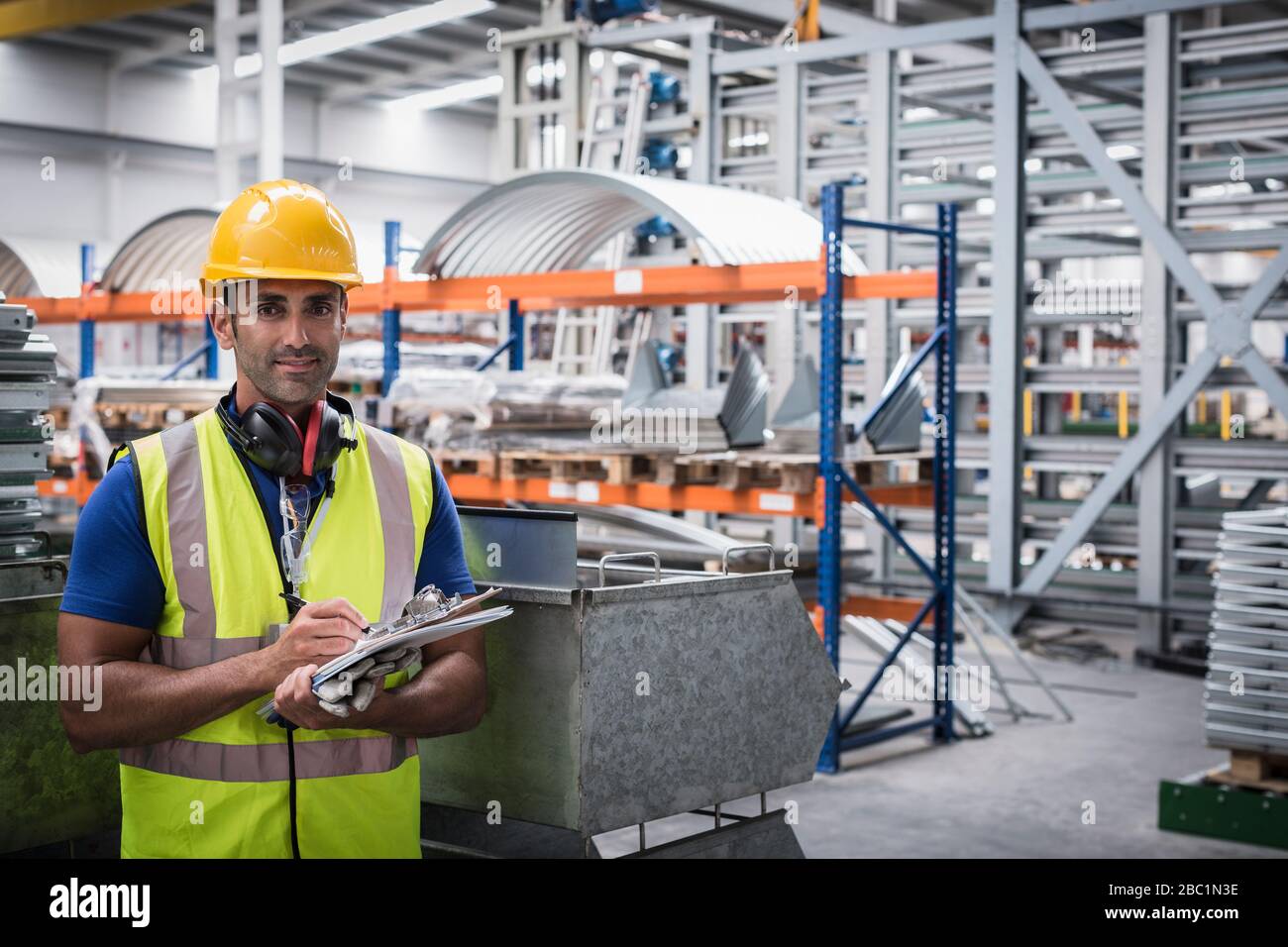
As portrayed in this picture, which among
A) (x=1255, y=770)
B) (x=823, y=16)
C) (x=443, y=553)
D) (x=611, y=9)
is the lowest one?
(x=1255, y=770)

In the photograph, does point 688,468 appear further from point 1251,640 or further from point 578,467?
point 1251,640

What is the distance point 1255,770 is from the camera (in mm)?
6727

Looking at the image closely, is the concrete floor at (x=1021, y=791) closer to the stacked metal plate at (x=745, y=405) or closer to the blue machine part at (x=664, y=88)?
the stacked metal plate at (x=745, y=405)

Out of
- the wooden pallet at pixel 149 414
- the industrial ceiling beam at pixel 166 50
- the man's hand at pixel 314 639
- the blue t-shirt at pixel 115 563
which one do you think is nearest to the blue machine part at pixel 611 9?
the wooden pallet at pixel 149 414

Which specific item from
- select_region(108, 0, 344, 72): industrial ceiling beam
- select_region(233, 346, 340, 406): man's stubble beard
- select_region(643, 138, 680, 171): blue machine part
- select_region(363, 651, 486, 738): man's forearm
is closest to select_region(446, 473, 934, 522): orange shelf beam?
select_region(643, 138, 680, 171): blue machine part

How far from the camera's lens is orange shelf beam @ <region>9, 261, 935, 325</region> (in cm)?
804

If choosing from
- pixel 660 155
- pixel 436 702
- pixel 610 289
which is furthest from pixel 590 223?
pixel 436 702

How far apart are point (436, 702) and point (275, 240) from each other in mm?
895

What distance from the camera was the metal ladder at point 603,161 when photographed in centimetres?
1284

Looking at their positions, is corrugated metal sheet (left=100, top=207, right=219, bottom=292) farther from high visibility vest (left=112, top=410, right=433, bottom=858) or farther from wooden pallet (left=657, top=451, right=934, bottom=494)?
high visibility vest (left=112, top=410, right=433, bottom=858)

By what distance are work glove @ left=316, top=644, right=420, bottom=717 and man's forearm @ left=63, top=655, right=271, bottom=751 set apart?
0.16m

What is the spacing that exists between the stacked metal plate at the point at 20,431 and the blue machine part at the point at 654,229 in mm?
10159
